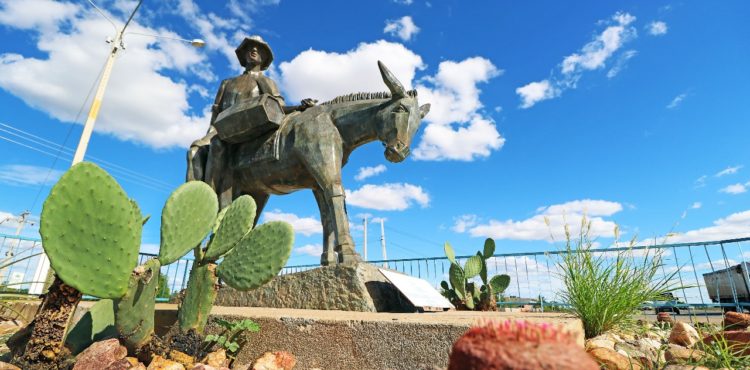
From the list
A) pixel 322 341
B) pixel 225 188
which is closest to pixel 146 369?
pixel 322 341

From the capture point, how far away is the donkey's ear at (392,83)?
3.78 m

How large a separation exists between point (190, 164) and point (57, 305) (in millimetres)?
2775

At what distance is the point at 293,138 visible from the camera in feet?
13.7

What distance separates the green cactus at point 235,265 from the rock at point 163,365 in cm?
31

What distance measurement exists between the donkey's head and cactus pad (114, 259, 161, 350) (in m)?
2.31

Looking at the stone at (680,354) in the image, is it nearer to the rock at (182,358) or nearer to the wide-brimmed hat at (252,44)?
the rock at (182,358)

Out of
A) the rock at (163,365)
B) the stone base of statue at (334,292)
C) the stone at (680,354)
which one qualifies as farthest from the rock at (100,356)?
the stone at (680,354)

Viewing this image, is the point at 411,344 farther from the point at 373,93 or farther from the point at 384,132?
the point at 373,93

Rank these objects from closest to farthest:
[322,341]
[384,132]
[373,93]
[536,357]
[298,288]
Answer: [536,357] < [322,341] < [298,288] < [384,132] < [373,93]

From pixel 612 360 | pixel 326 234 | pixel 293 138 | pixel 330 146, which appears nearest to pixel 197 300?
pixel 326 234

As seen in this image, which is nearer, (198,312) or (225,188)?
(198,312)

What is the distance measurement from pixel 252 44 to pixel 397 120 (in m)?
2.37

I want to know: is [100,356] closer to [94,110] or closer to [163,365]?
[163,365]

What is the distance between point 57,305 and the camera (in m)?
2.15
